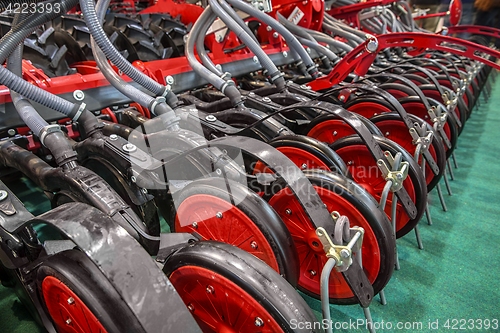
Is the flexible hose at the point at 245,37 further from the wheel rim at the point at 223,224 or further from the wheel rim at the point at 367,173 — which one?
the wheel rim at the point at 223,224

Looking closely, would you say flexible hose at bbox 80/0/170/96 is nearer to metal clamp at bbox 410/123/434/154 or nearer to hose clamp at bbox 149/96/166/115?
hose clamp at bbox 149/96/166/115

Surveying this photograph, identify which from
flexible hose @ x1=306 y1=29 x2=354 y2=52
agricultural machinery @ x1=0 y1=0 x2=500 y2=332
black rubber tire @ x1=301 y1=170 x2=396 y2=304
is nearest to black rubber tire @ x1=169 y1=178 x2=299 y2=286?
agricultural machinery @ x1=0 y1=0 x2=500 y2=332

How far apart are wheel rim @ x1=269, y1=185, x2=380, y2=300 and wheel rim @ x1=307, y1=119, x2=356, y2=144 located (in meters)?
0.75

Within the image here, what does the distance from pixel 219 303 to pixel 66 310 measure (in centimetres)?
40

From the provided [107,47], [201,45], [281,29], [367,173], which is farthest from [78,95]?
[367,173]

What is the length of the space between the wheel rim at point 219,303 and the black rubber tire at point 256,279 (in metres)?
0.02

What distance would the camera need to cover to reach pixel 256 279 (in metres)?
0.77

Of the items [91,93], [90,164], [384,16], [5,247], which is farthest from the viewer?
[384,16]

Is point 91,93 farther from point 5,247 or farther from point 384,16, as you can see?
point 384,16

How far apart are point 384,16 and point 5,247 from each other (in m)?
5.12

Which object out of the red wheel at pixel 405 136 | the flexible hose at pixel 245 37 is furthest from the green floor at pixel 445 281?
the flexible hose at pixel 245 37

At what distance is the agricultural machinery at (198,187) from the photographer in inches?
29.9

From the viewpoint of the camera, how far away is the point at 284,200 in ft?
4.29

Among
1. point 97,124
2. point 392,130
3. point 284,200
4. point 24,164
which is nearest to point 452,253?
point 392,130
